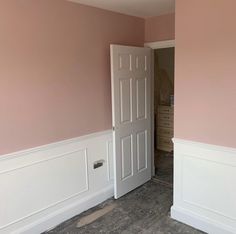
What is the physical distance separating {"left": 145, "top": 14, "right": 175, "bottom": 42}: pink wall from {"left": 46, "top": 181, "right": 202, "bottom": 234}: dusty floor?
83.6 inches

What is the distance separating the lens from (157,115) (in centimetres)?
521

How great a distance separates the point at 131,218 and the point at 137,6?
2.44 m

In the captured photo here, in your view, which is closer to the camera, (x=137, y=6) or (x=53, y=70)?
(x=53, y=70)

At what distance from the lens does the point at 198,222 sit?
2.55 metres

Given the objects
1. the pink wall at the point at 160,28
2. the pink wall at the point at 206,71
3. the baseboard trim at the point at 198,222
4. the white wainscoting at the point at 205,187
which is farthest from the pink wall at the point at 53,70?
the baseboard trim at the point at 198,222

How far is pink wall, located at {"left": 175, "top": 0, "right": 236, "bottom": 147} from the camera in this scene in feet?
7.05

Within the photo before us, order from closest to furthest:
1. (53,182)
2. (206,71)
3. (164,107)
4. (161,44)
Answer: (206,71) → (53,182) → (161,44) → (164,107)

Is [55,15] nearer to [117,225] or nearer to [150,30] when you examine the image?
[150,30]

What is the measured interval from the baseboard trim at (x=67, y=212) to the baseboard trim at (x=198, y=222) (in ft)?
2.96

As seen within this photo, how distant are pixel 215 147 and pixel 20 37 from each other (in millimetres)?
2071

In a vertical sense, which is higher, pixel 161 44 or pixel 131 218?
pixel 161 44

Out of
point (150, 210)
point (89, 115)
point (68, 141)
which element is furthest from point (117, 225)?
point (89, 115)

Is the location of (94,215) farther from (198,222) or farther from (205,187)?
(205,187)

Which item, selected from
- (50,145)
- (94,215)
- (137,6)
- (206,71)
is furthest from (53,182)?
(137,6)
